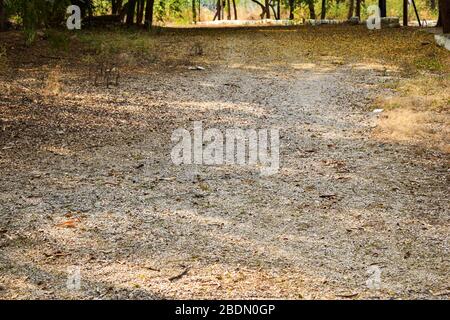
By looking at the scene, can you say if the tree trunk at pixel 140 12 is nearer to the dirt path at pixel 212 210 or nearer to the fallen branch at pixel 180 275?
the dirt path at pixel 212 210

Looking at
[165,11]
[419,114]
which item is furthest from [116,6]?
[419,114]

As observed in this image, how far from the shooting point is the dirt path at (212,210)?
14.0 feet

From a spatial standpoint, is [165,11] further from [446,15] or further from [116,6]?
[446,15]

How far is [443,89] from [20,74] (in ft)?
23.8

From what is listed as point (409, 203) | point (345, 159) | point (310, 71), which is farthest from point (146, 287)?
point (310, 71)

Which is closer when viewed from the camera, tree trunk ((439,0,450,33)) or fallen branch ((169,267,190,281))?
Answer: fallen branch ((169,267,190,281))

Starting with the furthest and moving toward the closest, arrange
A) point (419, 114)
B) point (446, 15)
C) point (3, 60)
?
1. point (446, 15)
2. point (3, 60)
3. point (419, 114)

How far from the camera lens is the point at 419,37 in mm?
16328

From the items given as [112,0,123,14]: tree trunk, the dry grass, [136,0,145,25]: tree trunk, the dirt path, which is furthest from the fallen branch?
[112,0,123,14]: tree trunk

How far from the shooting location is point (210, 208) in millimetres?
5602

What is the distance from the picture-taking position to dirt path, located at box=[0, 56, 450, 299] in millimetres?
4258

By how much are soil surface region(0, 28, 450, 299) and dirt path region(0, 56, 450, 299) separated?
0.05 ft

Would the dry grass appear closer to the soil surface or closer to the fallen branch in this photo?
the soil surface

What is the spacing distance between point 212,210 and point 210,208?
56 mm
